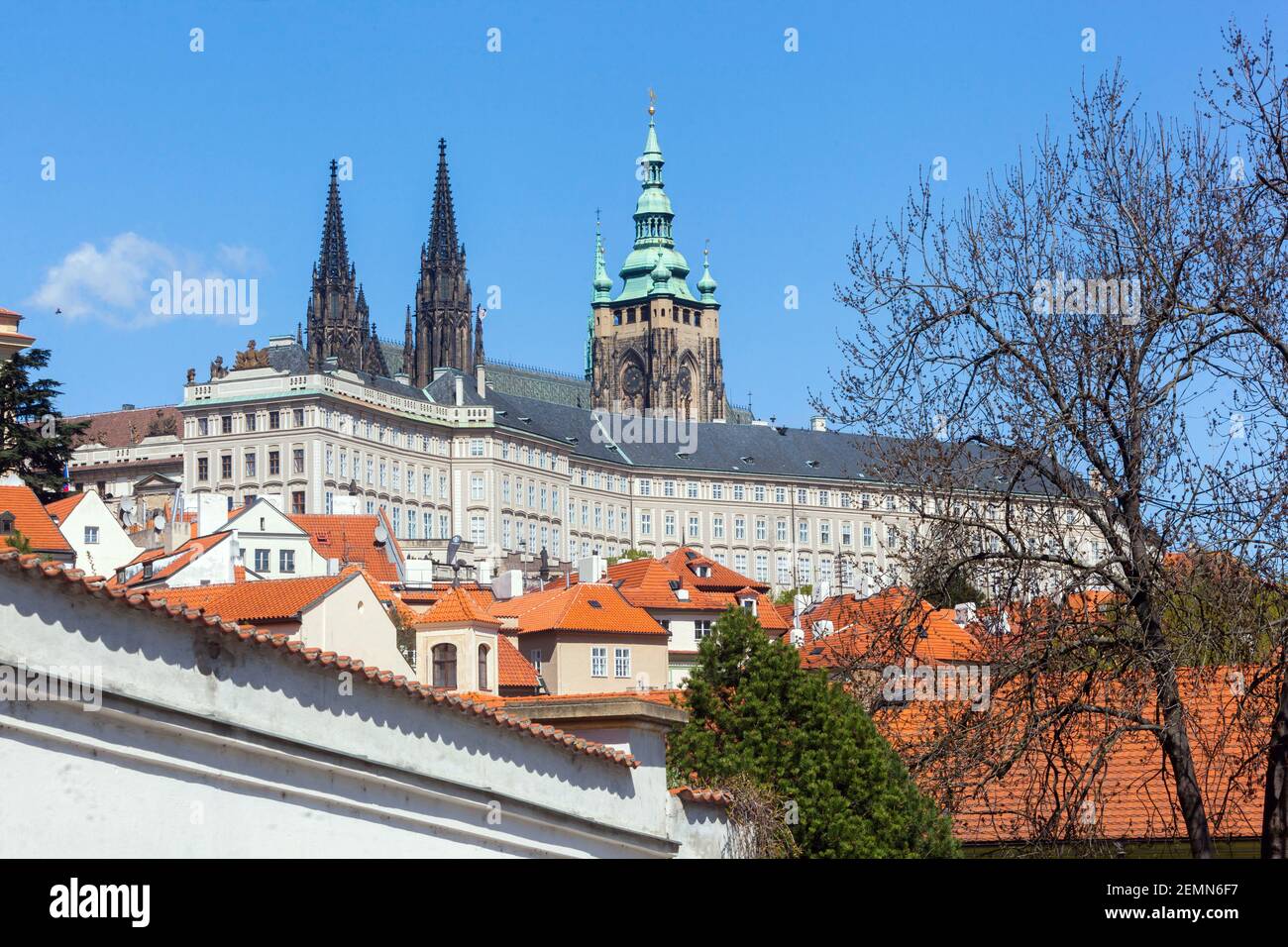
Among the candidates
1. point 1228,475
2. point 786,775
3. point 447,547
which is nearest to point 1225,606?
point 1228,475

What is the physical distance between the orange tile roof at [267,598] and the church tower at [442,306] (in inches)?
4599

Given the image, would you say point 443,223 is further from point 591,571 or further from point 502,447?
point 591,571

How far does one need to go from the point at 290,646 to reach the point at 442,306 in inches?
6063

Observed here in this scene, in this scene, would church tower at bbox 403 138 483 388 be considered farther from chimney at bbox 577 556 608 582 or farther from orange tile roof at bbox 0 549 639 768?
orange tile roof at bbox 0 549 639 768

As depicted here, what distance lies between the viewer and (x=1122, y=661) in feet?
55.4

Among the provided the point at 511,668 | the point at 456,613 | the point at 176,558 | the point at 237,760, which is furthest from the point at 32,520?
the point at 237,760

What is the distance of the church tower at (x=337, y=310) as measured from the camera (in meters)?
161

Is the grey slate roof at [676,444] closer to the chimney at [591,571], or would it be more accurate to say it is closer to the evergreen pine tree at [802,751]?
the chimney at [591,571]

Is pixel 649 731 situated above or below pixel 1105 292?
below

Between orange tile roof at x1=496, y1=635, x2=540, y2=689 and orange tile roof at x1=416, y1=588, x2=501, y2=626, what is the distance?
38.3 inches

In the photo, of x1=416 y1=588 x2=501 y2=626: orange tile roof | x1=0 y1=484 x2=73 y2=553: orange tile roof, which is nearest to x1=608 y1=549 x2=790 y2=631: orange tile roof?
x1=416 y1=588 x2=501 y2=626: orange tile roof

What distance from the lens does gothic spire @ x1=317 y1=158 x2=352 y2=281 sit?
164750 millimetres
